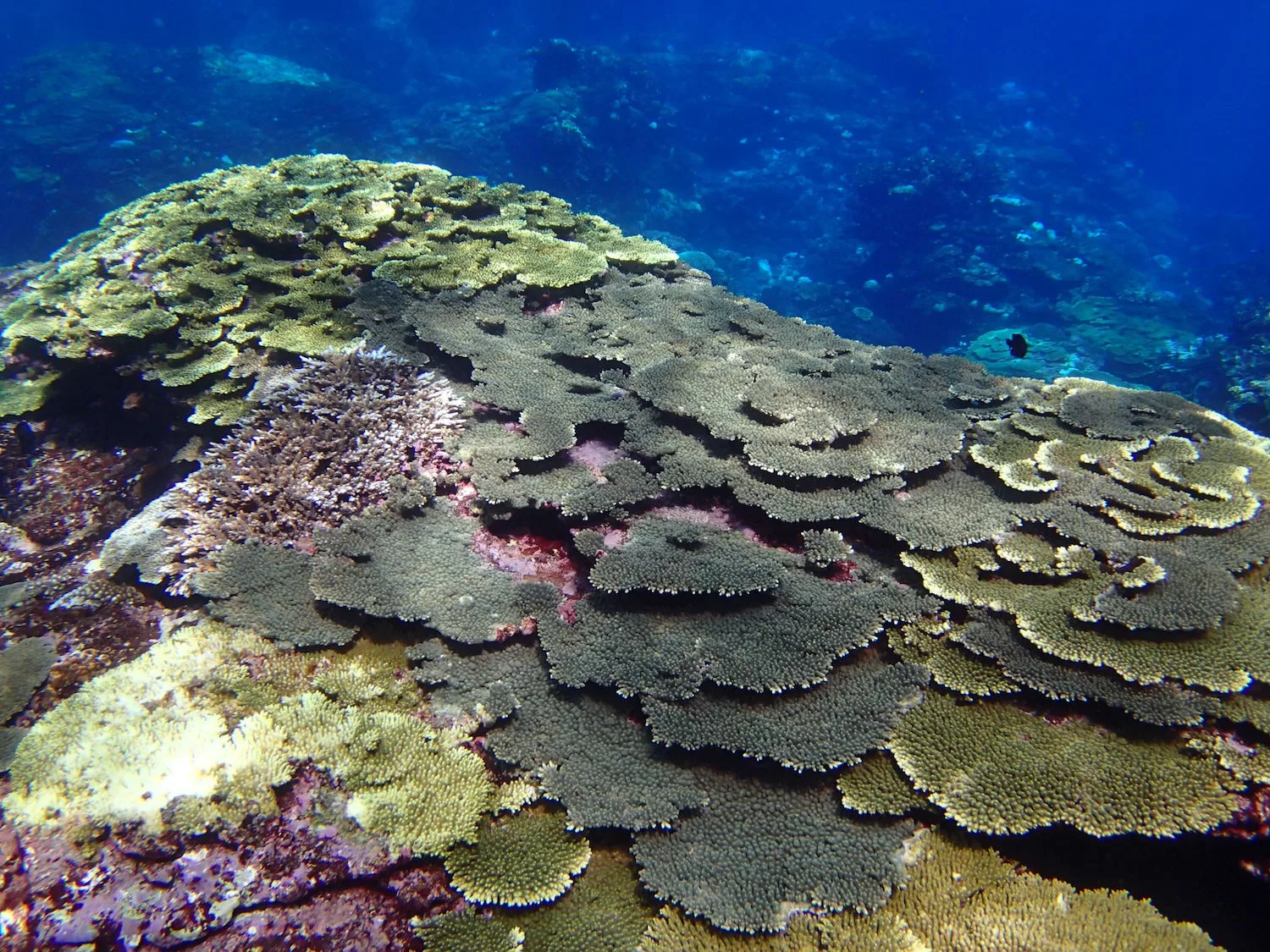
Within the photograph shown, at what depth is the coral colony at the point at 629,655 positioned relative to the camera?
318cm

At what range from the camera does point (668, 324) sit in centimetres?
651

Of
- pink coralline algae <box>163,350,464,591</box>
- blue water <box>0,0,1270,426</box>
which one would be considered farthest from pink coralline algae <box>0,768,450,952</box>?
blue water <box>0,0,1270,426</box>

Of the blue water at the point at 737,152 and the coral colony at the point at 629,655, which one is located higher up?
the blue water at the point at 737,152

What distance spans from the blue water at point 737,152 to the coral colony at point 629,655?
1639 centimetres

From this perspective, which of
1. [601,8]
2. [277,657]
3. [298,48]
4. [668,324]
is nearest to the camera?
[277,657]

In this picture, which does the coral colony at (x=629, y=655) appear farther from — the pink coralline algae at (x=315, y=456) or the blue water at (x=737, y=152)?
the blue water at (x=737, y=152)

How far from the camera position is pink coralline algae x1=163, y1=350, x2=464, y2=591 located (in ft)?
15.9

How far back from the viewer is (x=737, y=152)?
104ft

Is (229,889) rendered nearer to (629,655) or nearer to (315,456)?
(629,655)

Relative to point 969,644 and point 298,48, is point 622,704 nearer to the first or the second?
point 969,644

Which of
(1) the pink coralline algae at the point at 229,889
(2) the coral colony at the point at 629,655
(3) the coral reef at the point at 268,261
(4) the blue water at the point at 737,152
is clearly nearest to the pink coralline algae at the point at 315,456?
(2) the coral colony at the point at 629,655

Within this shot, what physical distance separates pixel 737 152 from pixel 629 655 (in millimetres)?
33540

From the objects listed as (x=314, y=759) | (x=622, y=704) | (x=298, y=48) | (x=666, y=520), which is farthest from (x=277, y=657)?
(x=298, y=48)

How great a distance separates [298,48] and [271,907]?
48.4 meters
